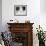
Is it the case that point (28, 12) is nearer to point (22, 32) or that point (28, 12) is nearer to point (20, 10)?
point (20, 10)

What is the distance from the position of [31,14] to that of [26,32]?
29.9 inches

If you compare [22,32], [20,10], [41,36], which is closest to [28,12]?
[20,10]

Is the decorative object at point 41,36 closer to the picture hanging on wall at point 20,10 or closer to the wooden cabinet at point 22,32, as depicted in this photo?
the wooden cabinet at point 22,32

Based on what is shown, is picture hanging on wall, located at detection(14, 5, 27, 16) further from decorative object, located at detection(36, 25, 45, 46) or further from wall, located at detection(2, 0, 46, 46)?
decorative object, located at detection(36, 25, 45, 46)

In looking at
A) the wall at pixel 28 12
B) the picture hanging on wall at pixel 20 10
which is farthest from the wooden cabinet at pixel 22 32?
the picture hanging on wall at pixel 20 10

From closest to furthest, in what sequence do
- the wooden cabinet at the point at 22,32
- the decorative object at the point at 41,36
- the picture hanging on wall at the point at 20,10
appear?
1. the decorative object at the point at 41,36
2. the wooden cabinet at the point at 22,32
3. the picture hanging on wall at the point at 20,10

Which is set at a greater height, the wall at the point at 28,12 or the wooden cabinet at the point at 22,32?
the wall at the point at 28,12

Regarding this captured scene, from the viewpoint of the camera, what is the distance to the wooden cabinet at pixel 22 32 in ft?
17.9

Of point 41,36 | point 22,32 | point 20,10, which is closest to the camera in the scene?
point 41,36

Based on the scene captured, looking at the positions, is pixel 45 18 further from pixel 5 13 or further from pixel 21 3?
pixel 5 13

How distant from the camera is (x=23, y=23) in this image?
5441 mm

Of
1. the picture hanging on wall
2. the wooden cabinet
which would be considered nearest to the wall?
the picture hanging on wall

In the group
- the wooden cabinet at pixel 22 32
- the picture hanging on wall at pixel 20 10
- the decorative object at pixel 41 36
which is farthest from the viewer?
the picture hanging on wall at pixel 20 10

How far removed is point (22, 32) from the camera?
5.53m
